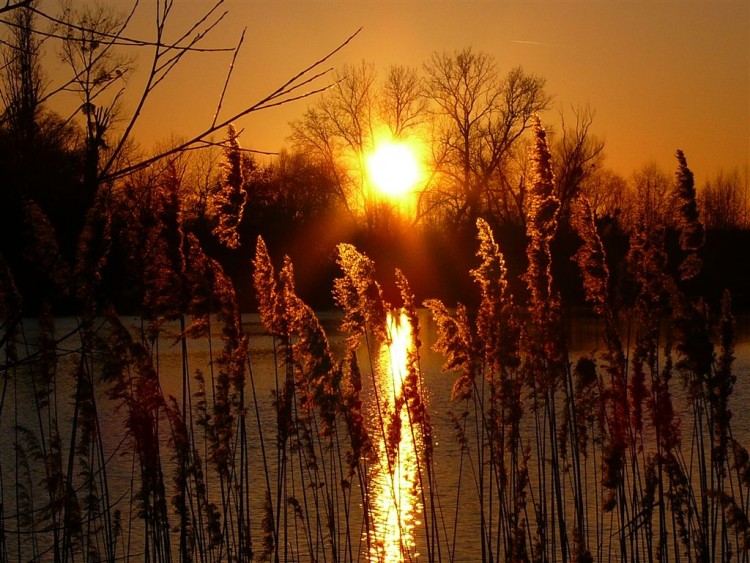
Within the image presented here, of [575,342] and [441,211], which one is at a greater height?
[441,211]

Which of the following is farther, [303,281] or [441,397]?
[303,281]

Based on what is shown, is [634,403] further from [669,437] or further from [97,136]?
[97,136]

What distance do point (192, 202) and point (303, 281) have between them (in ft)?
72.9

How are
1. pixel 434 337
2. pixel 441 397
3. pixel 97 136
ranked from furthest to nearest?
pixel 434 337, pixel 441 397, pixel 97 136

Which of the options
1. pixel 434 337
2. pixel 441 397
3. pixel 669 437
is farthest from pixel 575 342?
pixel 669 437

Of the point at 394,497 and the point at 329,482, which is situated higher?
the point at 394,497

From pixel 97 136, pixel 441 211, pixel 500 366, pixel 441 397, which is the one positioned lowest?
pixel 441 397

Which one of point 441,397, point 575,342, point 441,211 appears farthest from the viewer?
point 441,211

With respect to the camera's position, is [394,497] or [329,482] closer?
[394,497]

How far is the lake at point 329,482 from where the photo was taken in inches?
171

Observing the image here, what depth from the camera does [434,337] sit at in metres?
22.0

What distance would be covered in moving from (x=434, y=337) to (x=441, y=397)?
32.4 ft

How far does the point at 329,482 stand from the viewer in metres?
7.45

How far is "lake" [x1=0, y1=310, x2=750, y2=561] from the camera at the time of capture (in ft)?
14.3
